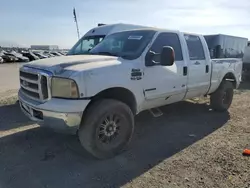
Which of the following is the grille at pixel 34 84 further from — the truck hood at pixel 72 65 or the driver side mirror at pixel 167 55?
the driver side mirror at pixel 167 55

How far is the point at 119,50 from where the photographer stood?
4.62 metres

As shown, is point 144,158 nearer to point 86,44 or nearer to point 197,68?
point 197,68

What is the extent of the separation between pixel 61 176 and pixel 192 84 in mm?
3258

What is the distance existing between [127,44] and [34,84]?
1.80 m

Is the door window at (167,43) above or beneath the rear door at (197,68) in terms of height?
above

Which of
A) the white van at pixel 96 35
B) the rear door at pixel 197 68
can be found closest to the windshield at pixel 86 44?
the white van at pixel 96 35

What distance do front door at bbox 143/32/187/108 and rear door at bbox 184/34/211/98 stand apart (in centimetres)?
27

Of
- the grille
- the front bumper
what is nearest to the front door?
the front bumper

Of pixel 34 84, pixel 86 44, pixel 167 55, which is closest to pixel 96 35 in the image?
pixel 86 44

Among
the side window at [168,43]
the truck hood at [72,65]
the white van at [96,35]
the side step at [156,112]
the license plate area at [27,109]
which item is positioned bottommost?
the side step at [156,112]

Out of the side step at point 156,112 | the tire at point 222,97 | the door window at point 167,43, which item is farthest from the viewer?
the tire at point 222,97

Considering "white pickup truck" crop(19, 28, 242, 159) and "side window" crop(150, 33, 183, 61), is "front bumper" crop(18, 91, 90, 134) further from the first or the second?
"side window" crop(150, 33, 183, 61)

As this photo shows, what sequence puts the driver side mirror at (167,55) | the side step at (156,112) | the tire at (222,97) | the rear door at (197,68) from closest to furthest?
the driver side mirror at (167,55) < the rear door at (197,68) < the side step at (156,112) < the tire at (222,97)

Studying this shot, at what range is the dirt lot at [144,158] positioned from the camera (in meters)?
3.29
